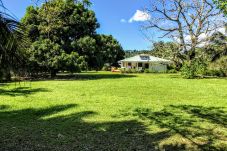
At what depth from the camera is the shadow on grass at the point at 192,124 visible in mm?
6914

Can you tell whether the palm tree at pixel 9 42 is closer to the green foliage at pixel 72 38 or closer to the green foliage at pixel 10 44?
the green foliage at pixel 10 44

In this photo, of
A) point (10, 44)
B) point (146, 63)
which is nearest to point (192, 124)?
point (10, 44)

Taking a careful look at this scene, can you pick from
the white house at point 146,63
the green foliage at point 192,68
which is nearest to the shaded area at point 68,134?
the green foliage at point 192,68

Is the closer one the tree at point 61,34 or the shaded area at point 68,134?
the shaded area at point 68,134

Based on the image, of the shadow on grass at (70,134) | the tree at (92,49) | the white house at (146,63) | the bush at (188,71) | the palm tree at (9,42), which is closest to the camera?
the palm tree at (9,42)

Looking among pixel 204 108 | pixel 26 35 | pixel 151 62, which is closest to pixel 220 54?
pixel 151 62

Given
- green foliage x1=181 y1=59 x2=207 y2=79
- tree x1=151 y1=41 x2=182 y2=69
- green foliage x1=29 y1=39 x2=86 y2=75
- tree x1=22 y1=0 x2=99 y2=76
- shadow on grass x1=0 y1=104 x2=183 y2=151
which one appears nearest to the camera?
shadow on grass x1=0 y1=104 x2=183 y2=151

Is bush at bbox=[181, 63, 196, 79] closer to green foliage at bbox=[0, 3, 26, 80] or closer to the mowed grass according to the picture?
the mowed grass

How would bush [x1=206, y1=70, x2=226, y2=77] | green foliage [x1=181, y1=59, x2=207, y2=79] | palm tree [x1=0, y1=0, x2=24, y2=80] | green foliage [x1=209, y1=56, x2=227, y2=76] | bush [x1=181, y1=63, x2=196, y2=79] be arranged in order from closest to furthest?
palm tree [x1=0, y1=0, x2=24, y2=80] → bush [x1=181, y1=63, x2=196, y2=79] → green foliage [x1=181, y1=59, x2=207, y2=79] → green foliage [x1=209, y1=56, x2=227, y2=76] → bush [x1=206, y1=70, x2=226, y2=77]

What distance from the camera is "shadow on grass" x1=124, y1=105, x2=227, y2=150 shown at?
6914mm

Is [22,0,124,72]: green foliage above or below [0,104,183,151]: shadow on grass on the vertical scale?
above

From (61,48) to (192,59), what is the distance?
1554 cm

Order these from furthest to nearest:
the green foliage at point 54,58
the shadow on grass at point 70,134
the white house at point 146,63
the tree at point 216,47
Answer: the white house at point 146,63
the tree at point 216,47
the green foliage at point 54,58
the shadow on grass at point 70,134

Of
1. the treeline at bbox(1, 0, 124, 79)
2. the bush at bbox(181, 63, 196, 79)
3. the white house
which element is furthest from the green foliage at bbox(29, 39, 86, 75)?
the white house
